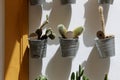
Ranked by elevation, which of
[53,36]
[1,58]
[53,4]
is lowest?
[1,58]

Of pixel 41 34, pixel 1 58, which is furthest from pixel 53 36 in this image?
pixel 1 58

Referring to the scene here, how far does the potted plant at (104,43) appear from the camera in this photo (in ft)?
4.36

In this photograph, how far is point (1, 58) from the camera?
1.42 metres

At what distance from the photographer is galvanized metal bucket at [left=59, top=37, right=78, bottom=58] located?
1338 millimetres

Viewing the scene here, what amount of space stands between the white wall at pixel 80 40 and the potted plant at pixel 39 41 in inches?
2.6

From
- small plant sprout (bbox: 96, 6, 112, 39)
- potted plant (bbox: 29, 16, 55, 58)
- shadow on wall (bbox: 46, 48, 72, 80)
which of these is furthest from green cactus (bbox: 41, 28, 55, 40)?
small plant sprout (bbox: 96, 6, 112, 39)

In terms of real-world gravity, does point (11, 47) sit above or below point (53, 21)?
below

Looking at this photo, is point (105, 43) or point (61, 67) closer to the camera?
point (105, 43)

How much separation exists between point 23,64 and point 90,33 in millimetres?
383

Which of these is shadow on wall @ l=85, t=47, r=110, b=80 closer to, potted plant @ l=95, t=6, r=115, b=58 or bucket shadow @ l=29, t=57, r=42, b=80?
potted plant @ l=95, t=6, r=115, b=58

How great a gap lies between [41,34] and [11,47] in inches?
6.6

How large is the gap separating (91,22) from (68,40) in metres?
0.19

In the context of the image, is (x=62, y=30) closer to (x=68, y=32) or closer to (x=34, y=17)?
(x=68, y=32)

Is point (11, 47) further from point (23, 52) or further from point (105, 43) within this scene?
point (105, 43)
